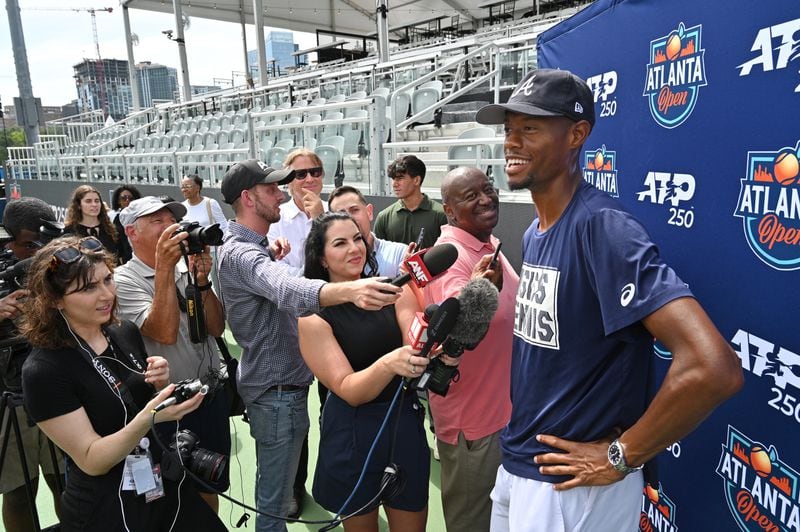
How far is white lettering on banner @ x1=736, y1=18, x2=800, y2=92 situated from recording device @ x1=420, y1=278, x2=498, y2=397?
934 millimetres

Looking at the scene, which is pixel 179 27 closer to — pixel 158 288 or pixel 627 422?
pixel 158 288

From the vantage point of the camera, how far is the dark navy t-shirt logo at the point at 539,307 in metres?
1.33

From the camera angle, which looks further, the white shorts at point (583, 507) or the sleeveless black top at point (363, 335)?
the sleeveless black top at point (363, 335)

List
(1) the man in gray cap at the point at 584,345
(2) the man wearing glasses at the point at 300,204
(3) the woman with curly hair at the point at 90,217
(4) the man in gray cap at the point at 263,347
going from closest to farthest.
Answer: (1) the man in gray cap at the point at 584,345
(4) the man in gray cap at the point at 263,347
(2) the man wearing glasses at the point at 300,204
(3) the woman with curly hair at the point at 90,217

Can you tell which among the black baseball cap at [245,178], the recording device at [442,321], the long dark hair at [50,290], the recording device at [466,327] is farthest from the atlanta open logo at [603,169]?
the long dark hair at [50,290]

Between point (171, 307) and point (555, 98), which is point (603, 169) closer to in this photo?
point (555, 98)

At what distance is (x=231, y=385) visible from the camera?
2.47 m

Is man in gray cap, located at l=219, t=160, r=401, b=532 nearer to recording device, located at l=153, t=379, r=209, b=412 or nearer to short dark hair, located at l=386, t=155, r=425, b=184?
recording device, located at l=153, t=379, r=209, b=412

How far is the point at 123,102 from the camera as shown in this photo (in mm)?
82938

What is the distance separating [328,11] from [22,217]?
26594 mm

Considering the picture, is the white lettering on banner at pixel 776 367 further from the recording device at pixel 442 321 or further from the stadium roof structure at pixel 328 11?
the stadium roof structure at pixel 328 11

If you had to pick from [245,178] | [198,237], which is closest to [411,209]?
[245,178]

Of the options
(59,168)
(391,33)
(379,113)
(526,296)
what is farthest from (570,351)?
(391,33)

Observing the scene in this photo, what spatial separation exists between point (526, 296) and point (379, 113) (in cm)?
443
